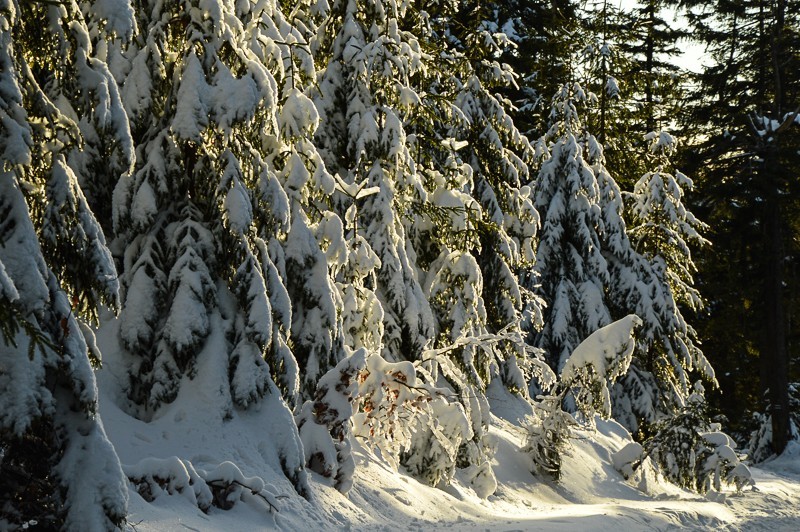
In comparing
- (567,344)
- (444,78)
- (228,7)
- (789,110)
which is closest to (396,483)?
(228,7)

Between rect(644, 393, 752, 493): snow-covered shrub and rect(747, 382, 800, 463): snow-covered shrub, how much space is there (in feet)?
29.2

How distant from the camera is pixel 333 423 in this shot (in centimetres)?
795

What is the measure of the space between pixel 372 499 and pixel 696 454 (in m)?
8.07

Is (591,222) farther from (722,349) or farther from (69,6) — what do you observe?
(69,6)

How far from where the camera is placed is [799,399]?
22375 mm

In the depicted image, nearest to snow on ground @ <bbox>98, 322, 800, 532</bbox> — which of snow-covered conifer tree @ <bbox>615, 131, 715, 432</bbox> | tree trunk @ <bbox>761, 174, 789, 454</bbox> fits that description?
snow-covered conifer tree @ <bbox>615, 131, 715, 432</bbox>

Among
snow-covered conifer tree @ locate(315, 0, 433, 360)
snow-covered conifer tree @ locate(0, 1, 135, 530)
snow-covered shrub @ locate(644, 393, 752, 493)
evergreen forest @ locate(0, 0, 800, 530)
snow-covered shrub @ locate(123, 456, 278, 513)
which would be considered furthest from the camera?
snow-covered shrub @ locate(644, 393, 752, 493)

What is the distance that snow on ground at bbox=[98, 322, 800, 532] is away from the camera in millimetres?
6215

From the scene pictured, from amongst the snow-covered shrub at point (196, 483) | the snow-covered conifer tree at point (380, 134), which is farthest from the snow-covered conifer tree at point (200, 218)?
the snow-covered conifer tree at point (380, 134)

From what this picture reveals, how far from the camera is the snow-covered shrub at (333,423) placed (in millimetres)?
7711

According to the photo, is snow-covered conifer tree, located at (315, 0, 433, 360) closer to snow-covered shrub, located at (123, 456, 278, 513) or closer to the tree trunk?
snow-covered shrub, located at (123, 456, 278, 513)

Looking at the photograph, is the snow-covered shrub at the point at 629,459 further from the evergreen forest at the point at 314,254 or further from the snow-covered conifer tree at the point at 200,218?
the snow-covered conifer tree at the point at 200,218

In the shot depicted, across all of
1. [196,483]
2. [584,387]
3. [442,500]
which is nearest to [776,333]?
[584,387]

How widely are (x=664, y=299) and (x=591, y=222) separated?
8.43 feet
